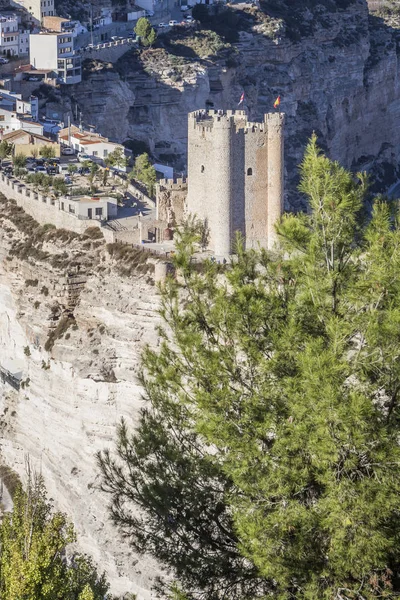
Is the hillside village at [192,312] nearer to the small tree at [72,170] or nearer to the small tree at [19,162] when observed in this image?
the small tree at [19,162]

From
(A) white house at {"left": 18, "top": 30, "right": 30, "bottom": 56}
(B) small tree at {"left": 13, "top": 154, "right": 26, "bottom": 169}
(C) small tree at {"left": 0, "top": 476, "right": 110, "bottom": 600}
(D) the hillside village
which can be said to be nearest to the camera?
(D) the hillside village

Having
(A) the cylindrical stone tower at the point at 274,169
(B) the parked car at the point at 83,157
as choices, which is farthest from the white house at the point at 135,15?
(A) the cylindrical stone tower at the point at 274,169

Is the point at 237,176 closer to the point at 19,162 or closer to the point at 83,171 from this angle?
the point at 83,171

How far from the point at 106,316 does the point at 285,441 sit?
2389cm

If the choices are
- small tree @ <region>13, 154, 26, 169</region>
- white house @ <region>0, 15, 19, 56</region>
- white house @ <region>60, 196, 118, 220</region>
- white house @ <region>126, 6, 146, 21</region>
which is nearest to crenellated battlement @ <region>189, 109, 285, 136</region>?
white house @ <region>60, 196, 118, 220</region>

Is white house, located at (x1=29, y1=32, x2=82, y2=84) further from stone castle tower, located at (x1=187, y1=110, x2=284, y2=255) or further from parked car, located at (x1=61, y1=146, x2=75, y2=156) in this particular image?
stone castle tower, located at (x1=187, y1=110, x2=284, y2=255)

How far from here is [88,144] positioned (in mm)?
67875

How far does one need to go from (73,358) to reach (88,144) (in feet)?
63.4

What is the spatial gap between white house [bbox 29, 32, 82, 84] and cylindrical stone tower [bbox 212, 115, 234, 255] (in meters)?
44.3

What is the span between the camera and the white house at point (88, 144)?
67375mm

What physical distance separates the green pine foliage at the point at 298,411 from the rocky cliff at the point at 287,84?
54.4 meters

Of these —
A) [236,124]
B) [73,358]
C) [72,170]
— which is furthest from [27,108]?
[236,124]

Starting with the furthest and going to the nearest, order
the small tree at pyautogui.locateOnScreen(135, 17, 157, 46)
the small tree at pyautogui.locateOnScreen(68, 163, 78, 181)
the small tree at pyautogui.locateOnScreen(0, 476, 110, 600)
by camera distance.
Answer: the small tree at pyautogui.locateOnScreen(135, 17, 157, 46) → the small tree at pyautogui.locateOnScreen(68, 163, 78, 181) → the small tree at pyautogui.locateOnScreen(0, 476, 110, 600)

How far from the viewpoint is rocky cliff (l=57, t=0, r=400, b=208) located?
9225 centimetres
